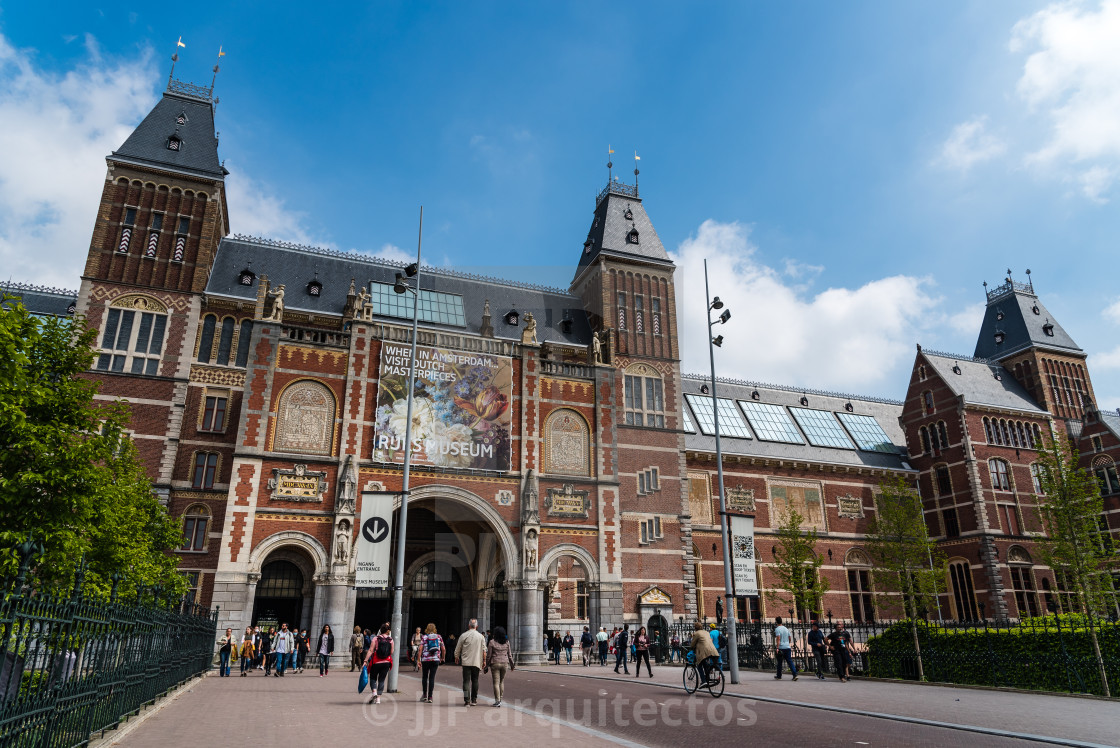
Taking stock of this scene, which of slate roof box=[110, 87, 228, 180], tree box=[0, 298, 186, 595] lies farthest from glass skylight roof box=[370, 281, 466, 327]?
tree box=[0, 298, 186, 595]

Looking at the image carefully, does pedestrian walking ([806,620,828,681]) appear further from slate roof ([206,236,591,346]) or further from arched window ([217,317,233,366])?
arched window ([217,317,233,366])

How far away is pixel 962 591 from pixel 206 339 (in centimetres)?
4803

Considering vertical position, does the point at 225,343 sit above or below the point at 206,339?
below

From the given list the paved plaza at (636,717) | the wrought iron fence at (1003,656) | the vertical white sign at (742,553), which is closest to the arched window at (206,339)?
the paved plaza at (636,717)

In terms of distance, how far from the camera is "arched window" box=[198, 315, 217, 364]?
34219mm

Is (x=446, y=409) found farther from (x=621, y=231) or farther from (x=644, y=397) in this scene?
(x=621, y=231)

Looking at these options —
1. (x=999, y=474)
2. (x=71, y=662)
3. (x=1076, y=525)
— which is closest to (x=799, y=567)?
(x=1076, y=525)

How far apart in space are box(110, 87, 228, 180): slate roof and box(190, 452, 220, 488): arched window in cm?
1459

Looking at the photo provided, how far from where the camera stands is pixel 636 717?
12680 mm

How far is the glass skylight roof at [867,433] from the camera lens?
52.6 meters

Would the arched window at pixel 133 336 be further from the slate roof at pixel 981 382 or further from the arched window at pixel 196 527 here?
the slate roof at pixel 981 382

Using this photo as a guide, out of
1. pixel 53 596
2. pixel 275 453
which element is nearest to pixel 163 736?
pixel 53 596

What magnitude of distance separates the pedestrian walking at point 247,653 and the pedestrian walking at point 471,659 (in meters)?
12.6

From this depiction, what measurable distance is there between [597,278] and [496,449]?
15229 mm
